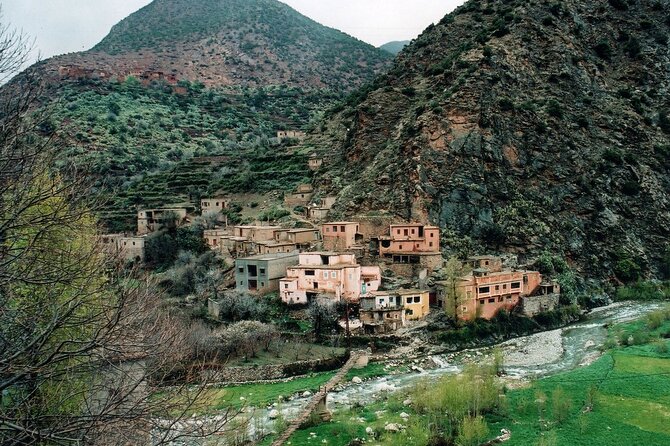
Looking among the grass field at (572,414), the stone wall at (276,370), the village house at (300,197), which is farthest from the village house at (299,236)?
the grass field at (572,414)

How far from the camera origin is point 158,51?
101 meters

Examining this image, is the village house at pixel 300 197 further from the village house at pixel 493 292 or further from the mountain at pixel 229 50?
the mountain at pixel 229 50

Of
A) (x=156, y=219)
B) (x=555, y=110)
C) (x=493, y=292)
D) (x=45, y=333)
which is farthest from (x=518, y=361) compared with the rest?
(x=156, y=219)

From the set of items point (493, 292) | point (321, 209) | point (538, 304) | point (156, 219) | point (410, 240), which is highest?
point (321, 209)

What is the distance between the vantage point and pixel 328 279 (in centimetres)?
3192

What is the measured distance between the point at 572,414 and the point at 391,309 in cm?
1250

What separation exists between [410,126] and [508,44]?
1270 cm

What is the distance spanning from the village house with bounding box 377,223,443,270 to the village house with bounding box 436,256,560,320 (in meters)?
2.47

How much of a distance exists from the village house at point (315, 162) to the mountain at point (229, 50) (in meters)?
39.7

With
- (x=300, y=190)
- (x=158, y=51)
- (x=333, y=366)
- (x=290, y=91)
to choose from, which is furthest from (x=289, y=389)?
(x=158, y=51)

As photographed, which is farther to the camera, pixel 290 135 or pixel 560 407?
pixel 290 135

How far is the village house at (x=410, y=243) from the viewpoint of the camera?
114 feet

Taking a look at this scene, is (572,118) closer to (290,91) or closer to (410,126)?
(410,126)

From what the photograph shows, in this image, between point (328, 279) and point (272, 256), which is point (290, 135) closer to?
point (272, 256)
